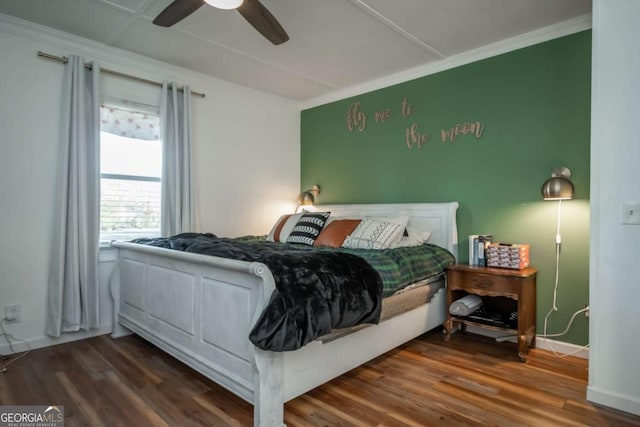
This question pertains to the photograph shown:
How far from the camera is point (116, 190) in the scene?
3.28m

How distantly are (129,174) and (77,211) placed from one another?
585 mm

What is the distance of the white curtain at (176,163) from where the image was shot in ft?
11.3

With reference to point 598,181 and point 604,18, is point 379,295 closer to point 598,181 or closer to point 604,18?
point 598,181

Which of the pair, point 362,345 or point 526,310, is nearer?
point 362,345

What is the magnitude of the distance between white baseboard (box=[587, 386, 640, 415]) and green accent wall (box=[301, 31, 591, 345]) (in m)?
0.80

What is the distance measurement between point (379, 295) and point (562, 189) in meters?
1.57

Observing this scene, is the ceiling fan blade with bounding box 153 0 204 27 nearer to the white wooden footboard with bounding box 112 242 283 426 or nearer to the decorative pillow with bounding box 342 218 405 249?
the white wooden footboard with bounding box 112 242 283 426

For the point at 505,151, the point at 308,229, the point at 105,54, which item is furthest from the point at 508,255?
the point at 105,54

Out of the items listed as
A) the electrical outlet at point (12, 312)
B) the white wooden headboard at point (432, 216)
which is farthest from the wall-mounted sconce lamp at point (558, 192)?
the electrical outlet at point (12, 312)

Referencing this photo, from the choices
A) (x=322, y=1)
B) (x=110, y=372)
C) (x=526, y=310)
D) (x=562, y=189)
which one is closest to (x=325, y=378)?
(x=110, y=372)

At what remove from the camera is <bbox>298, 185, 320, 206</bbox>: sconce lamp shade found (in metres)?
4.51

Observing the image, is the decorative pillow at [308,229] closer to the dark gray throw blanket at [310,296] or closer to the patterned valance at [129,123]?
the dark gray throw blanket at [310,296]

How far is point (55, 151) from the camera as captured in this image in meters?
2.91
